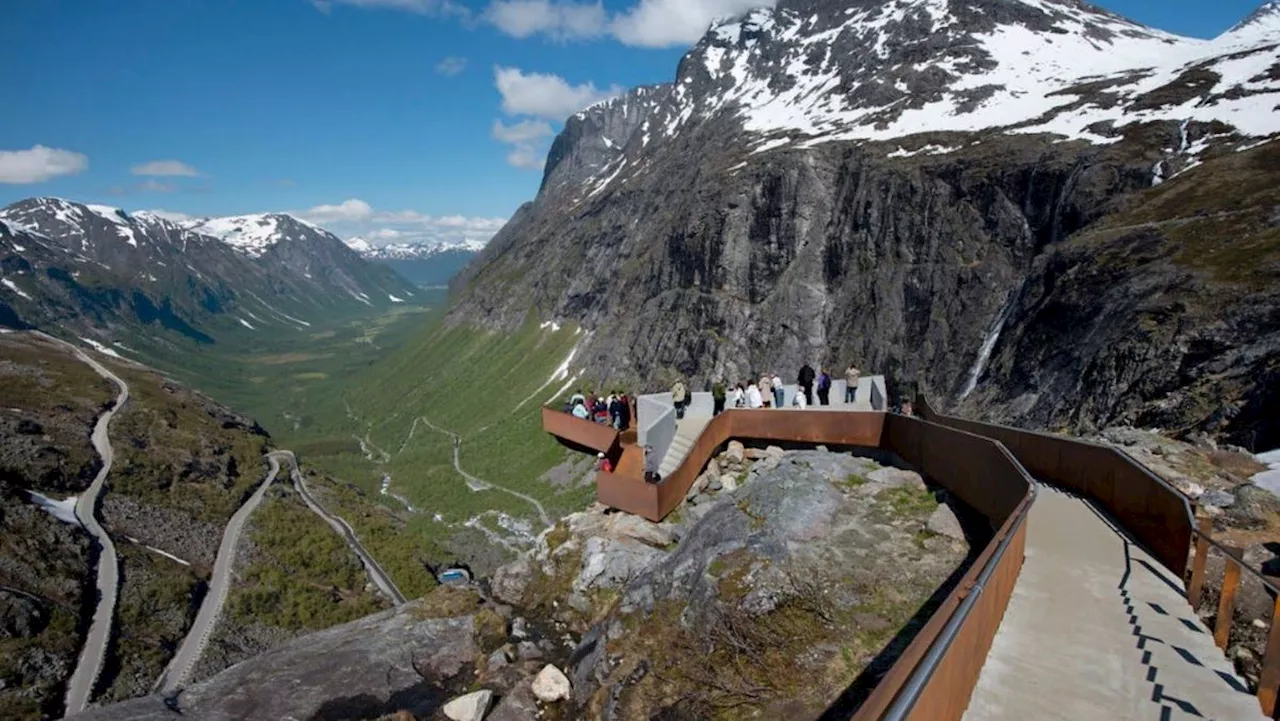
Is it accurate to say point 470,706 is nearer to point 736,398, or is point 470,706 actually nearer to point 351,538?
point 736,398

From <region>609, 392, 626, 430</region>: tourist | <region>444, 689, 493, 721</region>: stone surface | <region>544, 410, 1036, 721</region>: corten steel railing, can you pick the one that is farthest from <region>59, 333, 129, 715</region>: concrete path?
<region>544, 410, 1036, 721</region>: corten steel railing

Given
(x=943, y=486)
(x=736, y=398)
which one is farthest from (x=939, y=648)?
(x=736, y=398)

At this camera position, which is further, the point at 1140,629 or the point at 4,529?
the point at 4,529

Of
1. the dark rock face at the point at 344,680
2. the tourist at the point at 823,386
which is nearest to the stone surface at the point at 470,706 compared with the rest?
the dark rock face at the point at 344,680

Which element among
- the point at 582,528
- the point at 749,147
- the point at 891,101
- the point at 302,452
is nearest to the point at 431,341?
the point at 302,452

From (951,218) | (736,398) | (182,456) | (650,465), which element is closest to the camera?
(650,465)

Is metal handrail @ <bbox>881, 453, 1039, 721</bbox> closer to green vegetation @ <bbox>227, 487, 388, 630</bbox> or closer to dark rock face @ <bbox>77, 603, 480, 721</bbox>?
dark rock face @ <bbox>77, 603, 480, 721</bbox>

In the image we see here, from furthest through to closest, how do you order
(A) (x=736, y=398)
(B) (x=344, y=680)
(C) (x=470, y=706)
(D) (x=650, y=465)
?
(A) (x=736, y=398) → (D) (x=650, y=465) → (B) (x=344, y=680) → (C) (x=470, y=706)

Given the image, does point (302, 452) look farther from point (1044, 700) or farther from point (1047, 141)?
point (1044, 700)
